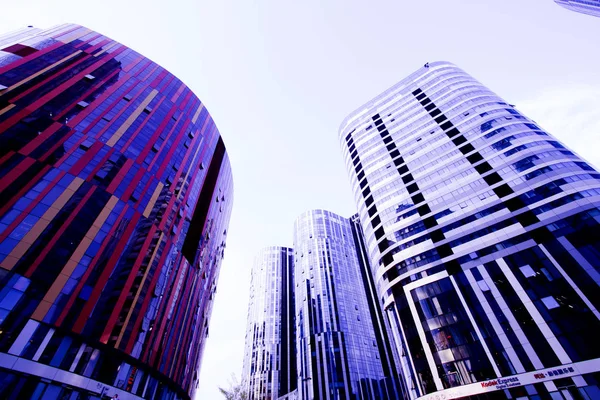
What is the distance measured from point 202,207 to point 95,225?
1113 inches

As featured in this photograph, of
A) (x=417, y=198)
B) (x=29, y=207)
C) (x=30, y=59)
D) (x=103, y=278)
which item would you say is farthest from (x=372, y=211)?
(x=30, y=59)

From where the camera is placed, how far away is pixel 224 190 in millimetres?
79875

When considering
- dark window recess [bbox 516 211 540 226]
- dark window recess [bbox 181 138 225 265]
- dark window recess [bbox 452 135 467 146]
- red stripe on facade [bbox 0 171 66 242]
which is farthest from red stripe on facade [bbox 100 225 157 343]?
dark window recess [bbox 452 135 467 146]

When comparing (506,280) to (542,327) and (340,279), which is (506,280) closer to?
(542,327)

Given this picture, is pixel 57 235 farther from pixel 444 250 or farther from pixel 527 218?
pixel 527 218

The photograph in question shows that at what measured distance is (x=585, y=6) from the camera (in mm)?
100062

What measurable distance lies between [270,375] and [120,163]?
92.1 meters

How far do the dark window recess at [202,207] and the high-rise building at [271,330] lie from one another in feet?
230

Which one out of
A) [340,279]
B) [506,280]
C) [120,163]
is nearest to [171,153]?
[120,163]

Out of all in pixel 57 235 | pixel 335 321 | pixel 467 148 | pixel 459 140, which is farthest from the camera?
pixel 335 321

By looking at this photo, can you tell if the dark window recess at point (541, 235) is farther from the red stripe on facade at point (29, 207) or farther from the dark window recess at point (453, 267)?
the red stripe on facade at point (29, 207)

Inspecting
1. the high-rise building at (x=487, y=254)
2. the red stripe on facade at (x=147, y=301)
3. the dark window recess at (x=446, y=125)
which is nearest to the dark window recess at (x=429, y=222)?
the high-rise building at (x=487, y=254)

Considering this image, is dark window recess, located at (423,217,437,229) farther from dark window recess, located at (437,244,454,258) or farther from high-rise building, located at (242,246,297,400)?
high-rise building, located at (242,246,297,400)

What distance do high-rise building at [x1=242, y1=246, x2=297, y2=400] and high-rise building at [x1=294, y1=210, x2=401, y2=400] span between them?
18.0 meters
